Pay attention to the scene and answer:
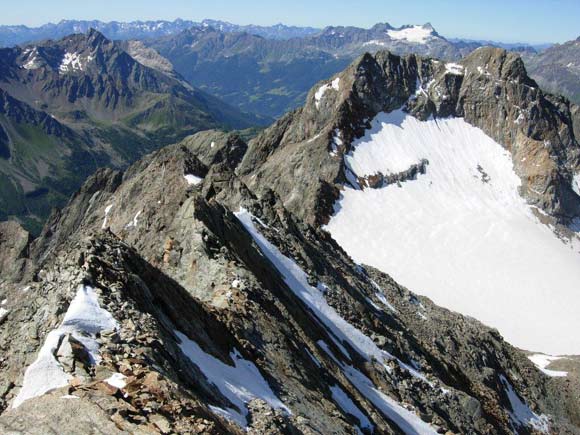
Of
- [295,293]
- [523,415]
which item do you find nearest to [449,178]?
[523,415]

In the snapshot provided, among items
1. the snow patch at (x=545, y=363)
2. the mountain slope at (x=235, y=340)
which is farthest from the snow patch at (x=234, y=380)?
the snow patch at (x=545, y=363)

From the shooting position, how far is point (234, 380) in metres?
22.1

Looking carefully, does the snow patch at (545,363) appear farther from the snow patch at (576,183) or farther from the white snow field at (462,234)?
the snow patch at (576,183)

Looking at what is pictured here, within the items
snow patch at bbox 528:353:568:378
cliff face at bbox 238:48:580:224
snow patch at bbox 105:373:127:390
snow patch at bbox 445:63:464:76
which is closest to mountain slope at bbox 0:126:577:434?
snow patch at bbox 105:373:127:390

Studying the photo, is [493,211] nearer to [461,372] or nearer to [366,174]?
[366,174]

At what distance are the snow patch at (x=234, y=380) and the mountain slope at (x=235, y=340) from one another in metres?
0.10

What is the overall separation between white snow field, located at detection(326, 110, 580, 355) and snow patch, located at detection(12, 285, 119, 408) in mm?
75763

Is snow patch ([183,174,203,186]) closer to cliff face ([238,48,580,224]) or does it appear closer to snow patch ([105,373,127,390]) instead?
snow patch ([105,373,127,390])

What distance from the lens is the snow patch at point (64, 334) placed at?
1585cm

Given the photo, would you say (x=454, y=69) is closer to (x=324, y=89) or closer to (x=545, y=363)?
(x=324, y=89)

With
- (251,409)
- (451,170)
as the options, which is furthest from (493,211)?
(251,409)

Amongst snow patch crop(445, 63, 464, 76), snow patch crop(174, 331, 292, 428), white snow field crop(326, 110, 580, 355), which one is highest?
snow patch crop(445, 63, 464, 76)

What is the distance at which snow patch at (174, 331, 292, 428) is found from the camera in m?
19.9

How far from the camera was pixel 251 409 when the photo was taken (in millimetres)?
20344
